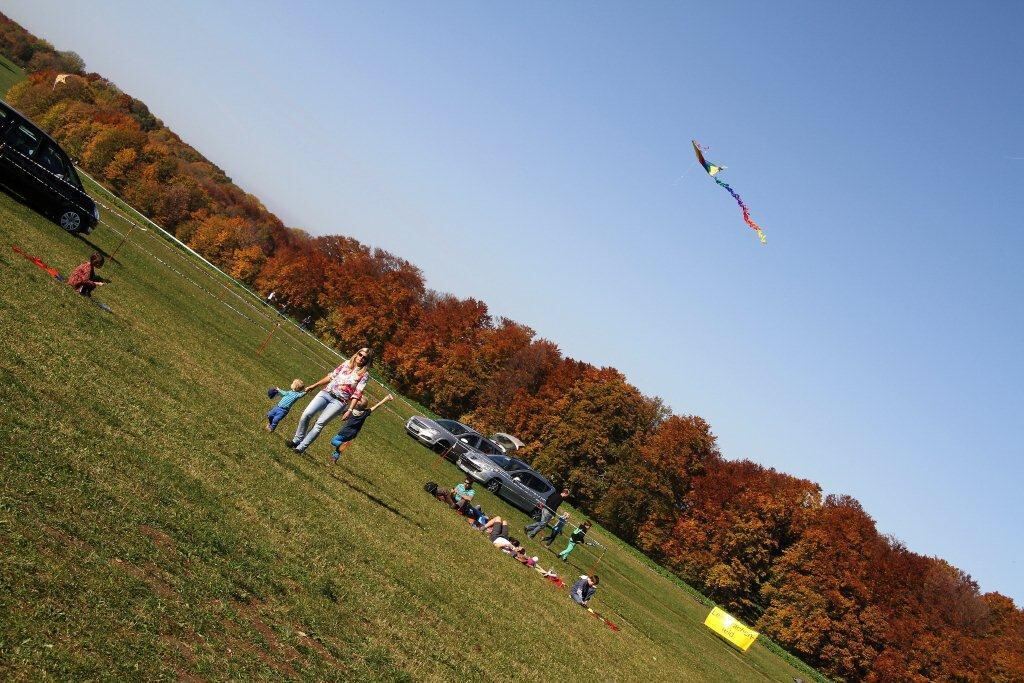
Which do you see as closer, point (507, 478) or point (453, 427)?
point (507, 478)

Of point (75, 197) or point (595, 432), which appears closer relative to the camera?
point (75, 197)

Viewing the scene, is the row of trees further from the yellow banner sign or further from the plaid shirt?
the plaid shirt

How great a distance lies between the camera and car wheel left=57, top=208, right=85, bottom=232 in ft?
79.1

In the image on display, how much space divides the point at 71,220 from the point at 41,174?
229cm

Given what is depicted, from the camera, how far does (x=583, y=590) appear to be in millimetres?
18969

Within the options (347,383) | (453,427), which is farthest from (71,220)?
(347,383)

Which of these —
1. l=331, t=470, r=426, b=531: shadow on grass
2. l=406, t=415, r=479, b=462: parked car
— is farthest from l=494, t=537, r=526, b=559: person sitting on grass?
l=406, t=415, r=479, b=462: parked car

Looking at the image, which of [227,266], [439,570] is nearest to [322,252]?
[227,266]

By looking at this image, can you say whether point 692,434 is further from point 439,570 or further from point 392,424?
point 439,570

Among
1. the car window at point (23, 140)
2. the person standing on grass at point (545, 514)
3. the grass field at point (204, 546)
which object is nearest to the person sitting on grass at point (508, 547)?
the grass field at point (204, 546)

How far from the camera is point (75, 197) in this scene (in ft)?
78.4

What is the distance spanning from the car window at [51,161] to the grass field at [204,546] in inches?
164

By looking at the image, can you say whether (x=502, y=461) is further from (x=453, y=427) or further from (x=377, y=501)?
(x=377, y=501)

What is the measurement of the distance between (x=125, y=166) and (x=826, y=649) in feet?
266
